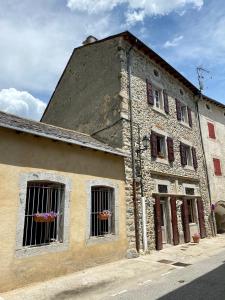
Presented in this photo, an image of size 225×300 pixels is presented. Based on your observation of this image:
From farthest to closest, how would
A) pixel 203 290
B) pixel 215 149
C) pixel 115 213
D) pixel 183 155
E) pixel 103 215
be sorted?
1. pixel 215 149
2. pixel 183 155
3. pixel 115 213
4. pixel 103 215
5. pixel 203 290

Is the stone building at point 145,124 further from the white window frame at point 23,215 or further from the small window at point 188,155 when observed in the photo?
the white window frame at point 23,215

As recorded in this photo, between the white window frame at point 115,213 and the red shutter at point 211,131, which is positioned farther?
the red shutter at point 211,131

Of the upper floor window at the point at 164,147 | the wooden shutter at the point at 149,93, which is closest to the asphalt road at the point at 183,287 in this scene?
the upper floor window at the point at 164,147

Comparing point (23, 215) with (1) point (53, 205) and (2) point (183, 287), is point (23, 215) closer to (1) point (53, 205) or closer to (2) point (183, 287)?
(1) point (53, 205)

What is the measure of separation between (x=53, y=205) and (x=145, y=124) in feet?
18.9

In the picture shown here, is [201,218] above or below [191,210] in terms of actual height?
below

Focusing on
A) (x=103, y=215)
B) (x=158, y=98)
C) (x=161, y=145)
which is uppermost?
(x=158, y=98)

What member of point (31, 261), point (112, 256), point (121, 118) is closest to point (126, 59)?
point (121, 118)

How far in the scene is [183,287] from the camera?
5.39 m

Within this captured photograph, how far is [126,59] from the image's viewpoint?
438 inches

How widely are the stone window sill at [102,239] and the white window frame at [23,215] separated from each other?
87 centimetres

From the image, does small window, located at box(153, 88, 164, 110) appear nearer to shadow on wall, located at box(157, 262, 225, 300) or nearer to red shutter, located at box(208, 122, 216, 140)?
red shutter, located at box(208, 122, 216, 140)

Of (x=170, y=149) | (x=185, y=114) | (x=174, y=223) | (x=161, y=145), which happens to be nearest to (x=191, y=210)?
(x=174, y=223)

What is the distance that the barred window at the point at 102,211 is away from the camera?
321 inches
